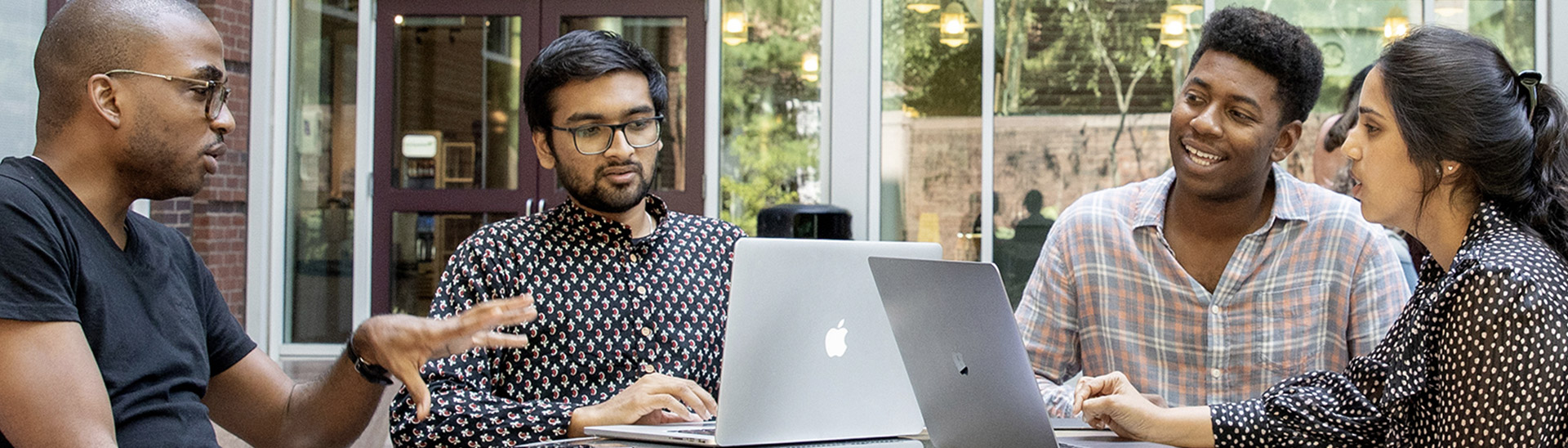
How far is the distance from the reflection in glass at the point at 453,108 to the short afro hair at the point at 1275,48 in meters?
5.05

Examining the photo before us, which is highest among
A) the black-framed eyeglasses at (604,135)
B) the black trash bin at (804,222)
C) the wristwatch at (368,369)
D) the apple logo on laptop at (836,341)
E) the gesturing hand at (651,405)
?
the black-framed eyeglasses at (604,135)

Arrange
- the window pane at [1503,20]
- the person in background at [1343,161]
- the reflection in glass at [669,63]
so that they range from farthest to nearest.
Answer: the reflection in glass at [669,63], the window pane at [1503,20], the person in background at [1343,161]

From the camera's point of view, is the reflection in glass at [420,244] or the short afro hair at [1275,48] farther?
the reflection in glass at [420,244]

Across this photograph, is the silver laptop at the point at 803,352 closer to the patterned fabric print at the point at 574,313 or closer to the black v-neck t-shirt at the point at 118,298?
the patterned fabric print at the point at 574,313

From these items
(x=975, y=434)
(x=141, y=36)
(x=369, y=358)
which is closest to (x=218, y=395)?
(x=369, y=358)

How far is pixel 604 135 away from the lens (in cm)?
227

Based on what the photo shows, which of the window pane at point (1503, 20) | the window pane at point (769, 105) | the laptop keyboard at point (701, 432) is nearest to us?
the laptop keyboard at point (701, 432)

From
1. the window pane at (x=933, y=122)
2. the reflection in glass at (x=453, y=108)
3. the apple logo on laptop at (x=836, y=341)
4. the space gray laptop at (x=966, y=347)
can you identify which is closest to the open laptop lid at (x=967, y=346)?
the space gray laptop at (x=966, y=347)

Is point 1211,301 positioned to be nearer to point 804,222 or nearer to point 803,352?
point 803,352

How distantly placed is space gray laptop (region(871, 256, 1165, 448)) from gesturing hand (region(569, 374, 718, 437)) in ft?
1.14

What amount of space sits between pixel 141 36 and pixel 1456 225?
1.91m

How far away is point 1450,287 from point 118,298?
181cm

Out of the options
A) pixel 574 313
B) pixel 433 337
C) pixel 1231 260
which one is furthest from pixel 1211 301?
pixel 433 337

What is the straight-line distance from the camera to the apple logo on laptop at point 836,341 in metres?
1.82
